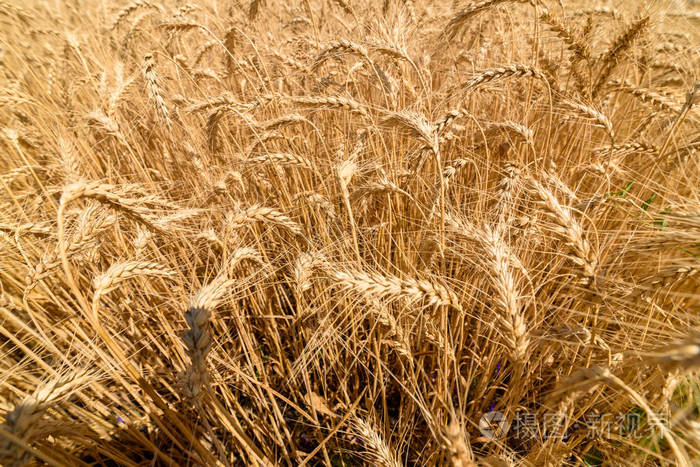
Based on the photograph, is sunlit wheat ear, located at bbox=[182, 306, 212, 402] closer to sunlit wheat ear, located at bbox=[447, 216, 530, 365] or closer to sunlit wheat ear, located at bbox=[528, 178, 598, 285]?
sunlit wheat ear, located at bbox=[447, 216, 530, 365]

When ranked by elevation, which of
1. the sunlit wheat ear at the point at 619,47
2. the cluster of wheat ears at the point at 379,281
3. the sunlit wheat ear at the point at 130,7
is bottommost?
the cluster of wheat ears at the point at 379,281

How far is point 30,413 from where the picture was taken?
91cm

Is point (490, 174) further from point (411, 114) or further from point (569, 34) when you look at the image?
point (411, 114)

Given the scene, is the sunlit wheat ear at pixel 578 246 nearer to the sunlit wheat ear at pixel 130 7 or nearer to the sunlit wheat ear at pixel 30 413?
the sunlit wheat ear at pixel 30 413

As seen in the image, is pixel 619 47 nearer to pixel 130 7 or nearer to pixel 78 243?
pixel 78 243

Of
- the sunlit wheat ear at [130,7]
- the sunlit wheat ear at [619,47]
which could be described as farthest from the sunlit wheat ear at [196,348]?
the sunlit wheat ear at [130,7]

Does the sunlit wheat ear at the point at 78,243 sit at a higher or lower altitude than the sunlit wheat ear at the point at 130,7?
lower

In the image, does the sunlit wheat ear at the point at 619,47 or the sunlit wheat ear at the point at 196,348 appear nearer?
the sunlit wheat ear at the point at 196,348

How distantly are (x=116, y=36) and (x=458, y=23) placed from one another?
4618mm

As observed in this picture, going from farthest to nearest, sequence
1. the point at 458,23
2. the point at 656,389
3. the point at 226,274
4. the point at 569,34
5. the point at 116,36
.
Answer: the point at 116,36 → the point at 458,23 → the point at 569,34 → the point at 226,274 → the point at 656,389

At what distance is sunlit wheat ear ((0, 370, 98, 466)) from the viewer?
0.80m

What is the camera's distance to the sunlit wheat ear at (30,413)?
2.63 ft

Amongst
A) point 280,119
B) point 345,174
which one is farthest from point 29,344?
point 345,174

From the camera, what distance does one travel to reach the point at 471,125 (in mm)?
2266
